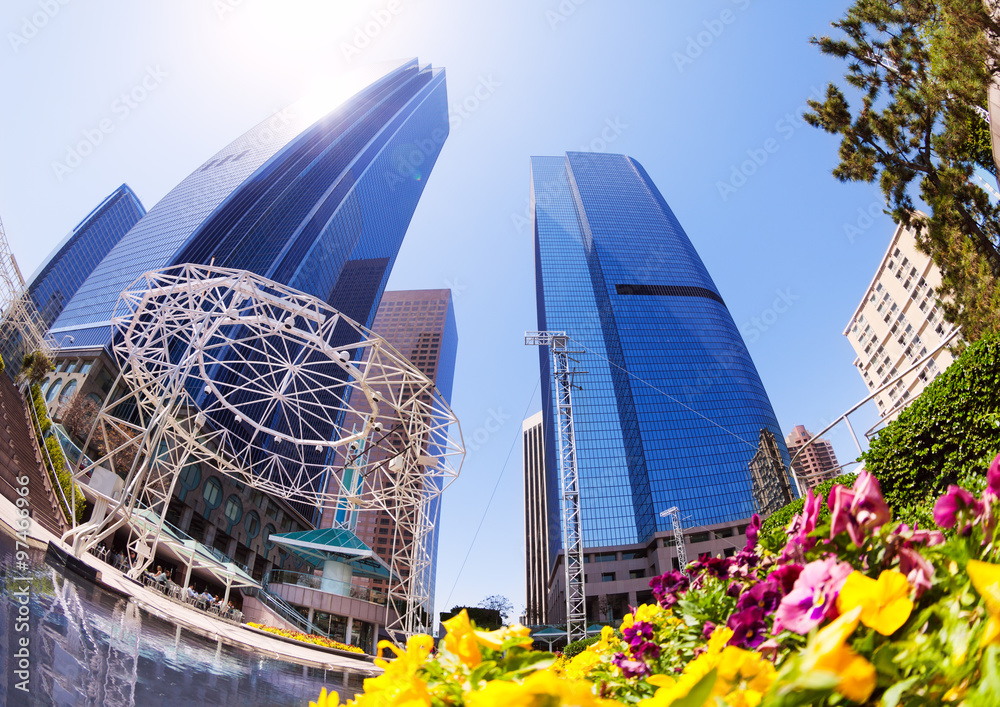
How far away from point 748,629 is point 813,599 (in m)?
0.28

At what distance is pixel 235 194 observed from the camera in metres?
61.6

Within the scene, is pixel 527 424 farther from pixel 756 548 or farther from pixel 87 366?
pixel 756 548

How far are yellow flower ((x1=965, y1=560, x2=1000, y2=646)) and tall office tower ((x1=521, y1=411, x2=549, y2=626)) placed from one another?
11008cm

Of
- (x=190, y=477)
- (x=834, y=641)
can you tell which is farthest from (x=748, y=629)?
(x=190, y=477)

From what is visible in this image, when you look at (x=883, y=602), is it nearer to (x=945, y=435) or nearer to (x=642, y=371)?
(x=945, y=435)

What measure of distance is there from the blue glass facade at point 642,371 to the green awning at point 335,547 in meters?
31.4

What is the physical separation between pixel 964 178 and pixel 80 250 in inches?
3939

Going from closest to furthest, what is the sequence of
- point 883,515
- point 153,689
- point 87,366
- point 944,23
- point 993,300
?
1. point 883,515
2. point 153,689
3. point 993,300
4. point 944,23
5. point 87,366

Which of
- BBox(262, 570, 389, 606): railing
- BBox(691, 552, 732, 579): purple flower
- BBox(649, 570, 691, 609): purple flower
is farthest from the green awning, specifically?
BBox(691, 552, 732, 579): purple flower

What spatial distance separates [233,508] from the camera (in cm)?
3756

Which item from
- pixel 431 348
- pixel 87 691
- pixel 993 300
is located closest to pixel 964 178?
pixel 993 300

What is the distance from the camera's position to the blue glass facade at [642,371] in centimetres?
5859

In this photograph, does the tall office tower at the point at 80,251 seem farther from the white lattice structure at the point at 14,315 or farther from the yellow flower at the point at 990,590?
the yellow flower at the point at 990,590

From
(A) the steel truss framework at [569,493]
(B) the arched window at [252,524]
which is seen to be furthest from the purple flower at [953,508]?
(B) the arched window at [252,524]
